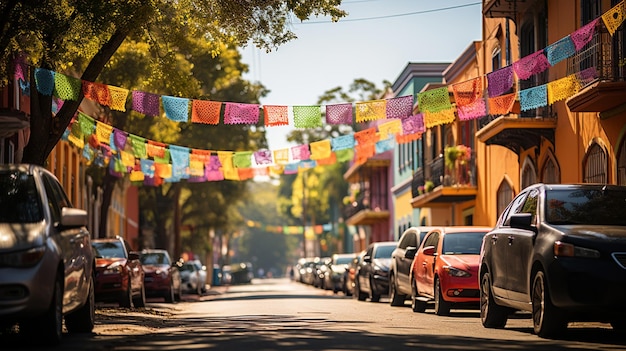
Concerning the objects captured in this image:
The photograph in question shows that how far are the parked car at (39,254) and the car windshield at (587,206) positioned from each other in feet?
18.4

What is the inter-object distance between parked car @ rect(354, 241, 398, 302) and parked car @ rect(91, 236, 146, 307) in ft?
20.5

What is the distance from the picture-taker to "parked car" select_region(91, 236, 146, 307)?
82.7 ft

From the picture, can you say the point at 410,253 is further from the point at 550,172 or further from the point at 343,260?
the point at 343,260

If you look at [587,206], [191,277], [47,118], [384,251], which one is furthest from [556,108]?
[191,277]

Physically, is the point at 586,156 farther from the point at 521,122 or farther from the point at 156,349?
the point at 156,349

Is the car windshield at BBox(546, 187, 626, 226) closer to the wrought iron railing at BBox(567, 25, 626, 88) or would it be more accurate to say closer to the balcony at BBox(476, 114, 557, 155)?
the wrought iron railing at BBox(567, 25, 626, 88)

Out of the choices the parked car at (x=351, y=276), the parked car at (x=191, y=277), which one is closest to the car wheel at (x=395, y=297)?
the parked car at (x=351, y=276)

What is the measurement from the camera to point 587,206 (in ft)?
46.9

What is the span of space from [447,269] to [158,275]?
14.4m

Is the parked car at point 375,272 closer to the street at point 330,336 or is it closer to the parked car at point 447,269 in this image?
the parked car at point 447,269

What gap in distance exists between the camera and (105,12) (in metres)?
21.0

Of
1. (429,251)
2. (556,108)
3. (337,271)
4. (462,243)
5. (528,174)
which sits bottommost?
(337,271)

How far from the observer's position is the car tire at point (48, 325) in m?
12.3

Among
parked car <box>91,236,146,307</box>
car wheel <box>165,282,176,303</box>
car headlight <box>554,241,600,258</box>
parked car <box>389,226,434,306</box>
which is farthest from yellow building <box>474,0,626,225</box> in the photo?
car wheel <box>165,282,176,303</box>
